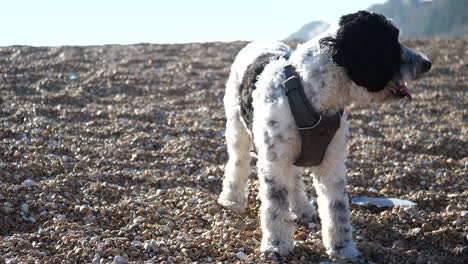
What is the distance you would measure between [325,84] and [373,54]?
43cm

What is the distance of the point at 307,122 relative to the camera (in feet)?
12.7

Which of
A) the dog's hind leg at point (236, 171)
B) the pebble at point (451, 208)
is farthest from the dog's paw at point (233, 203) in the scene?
the pebble at point (451, 208)

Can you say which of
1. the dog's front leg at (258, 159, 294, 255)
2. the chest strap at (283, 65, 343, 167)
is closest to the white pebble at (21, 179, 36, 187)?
the dog's front leg at (258, 159, 294, 255)

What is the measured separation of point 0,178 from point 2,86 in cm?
517

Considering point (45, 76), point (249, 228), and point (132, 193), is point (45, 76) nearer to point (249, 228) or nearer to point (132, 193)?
point (132, 193)

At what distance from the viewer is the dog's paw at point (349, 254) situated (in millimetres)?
4246

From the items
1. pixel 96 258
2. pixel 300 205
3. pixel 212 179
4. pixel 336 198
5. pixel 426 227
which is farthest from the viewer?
pixel 212 179

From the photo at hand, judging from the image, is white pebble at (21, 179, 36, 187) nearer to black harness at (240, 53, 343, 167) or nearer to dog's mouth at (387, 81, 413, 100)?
black harness at (240, 53, 343, 167)

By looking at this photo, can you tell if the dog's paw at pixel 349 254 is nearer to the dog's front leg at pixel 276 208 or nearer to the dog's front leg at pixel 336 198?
the dog's front leg at pixel 336 198

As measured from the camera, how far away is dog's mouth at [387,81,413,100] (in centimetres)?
392

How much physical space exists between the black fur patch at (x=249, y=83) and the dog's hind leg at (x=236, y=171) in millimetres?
529

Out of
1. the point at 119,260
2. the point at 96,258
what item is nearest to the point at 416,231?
the point at 119,260

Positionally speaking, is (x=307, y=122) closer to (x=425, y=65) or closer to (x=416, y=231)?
(x=425, y=65)

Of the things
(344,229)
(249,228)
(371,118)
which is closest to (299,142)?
(344,229)
